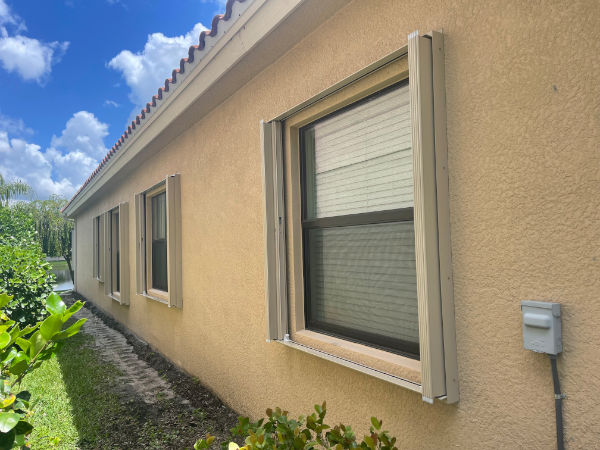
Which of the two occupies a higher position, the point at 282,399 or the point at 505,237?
the point at 505,237

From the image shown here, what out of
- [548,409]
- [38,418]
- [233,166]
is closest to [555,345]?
[548,409]

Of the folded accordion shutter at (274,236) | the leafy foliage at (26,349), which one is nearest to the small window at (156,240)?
the folded accordion shutter at (274,236)

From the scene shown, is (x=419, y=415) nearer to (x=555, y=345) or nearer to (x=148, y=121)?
(x=555, y=345)

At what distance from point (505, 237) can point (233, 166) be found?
2678mm

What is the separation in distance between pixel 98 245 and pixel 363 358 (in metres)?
10.7

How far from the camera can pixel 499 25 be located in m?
1.76

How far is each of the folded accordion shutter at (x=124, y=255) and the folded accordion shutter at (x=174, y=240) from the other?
9.68ft

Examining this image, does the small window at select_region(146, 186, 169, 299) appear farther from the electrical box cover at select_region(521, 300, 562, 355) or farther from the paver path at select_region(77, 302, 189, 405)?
the electrical box cover at select_region(521, 300, 562, 355)

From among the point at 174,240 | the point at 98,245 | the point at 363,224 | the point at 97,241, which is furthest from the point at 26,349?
the point at 97,241

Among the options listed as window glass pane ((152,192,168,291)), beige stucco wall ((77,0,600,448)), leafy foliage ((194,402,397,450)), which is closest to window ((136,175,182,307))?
window glass pane ((152,192,168,291))

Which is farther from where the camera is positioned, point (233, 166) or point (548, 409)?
point (233, 166)

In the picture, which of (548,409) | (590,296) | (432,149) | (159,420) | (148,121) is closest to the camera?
(590,296)

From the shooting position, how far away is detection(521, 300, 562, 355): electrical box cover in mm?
1528

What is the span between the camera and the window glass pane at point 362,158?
7.55 ft
